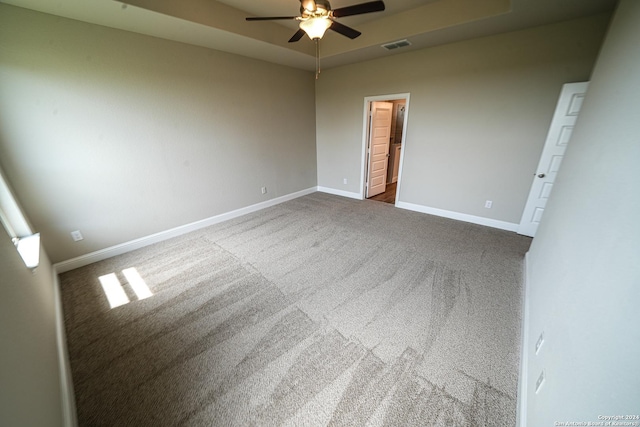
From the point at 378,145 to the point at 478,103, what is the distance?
1938mm

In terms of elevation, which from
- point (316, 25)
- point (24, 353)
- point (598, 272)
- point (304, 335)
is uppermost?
point (316, 25)

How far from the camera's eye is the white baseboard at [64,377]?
3.93 feet

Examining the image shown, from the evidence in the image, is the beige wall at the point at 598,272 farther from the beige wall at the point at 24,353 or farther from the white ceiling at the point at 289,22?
the beige wall at the point at 24,353

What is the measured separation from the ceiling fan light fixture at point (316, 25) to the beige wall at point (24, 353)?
8.57 ft

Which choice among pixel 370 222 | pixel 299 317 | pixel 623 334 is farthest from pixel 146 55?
pixel 623 334

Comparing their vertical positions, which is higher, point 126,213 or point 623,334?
point 623,334

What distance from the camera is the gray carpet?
4.24 ft

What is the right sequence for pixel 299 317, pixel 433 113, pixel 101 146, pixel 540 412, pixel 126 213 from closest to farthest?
pixel 540 412
pixel 299 317
pixel 101 146
pixel 126 213
pixel 433 113

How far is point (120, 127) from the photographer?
2711mm

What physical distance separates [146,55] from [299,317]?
142 inches

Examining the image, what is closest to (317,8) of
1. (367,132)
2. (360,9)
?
(360,9)

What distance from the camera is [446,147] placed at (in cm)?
367

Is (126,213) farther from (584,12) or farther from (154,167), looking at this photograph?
(584,12)

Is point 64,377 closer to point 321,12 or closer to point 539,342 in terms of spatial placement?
point 539,342
